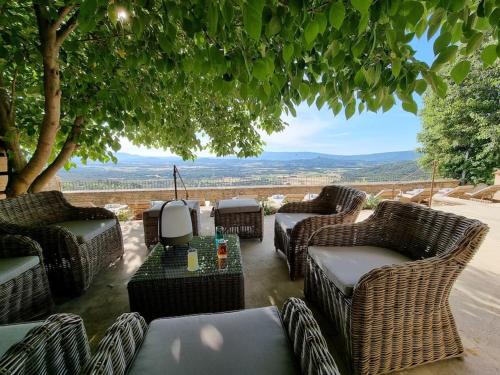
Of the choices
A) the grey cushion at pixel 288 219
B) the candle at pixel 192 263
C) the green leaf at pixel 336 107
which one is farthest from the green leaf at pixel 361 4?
the grey cushion at pixel 288 219

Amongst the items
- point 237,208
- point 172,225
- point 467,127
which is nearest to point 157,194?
point 237,208

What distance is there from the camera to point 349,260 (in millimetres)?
1544

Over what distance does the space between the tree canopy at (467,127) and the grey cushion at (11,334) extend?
41.1 ft

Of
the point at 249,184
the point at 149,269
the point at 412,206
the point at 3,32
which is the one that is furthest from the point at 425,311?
the point at 249,184

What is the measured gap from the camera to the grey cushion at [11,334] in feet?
3.06

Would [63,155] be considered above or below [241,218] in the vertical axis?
above

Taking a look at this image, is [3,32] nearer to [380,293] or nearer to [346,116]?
[346,116]

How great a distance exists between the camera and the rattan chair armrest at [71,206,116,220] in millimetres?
2648

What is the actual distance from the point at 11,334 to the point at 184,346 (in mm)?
761

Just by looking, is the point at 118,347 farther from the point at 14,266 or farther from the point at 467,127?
the point at 467,127

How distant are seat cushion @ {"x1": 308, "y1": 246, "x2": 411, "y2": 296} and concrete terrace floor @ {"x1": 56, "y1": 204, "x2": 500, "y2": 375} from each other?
46 centimetres

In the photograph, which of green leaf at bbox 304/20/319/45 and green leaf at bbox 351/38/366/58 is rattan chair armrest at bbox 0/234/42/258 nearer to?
green leaf at bbox 304/20/319/45

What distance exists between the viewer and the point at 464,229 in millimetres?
1260

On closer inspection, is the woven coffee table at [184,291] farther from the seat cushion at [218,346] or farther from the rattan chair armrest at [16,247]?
the rattan chair armrest at [16,247]
